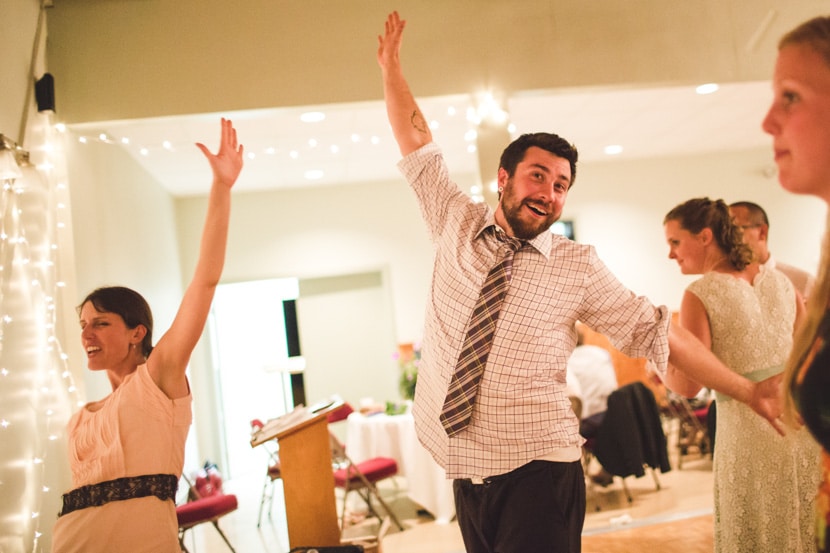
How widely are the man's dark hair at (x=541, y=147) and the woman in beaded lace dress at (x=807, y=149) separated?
86cm

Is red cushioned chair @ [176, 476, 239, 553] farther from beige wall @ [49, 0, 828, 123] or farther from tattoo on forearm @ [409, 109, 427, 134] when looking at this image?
tattoo on forearm @ [409, 109, 427, 134]

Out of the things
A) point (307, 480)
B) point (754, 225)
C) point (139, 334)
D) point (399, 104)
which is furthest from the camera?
point (307, 480)

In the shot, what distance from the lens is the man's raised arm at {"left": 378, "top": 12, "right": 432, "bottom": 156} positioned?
1.99 metres

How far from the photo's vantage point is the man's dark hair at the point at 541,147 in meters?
1.75

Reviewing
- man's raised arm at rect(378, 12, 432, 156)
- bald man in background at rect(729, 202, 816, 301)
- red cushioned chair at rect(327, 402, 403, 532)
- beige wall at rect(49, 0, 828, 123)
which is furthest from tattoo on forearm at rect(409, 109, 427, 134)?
red cushioned chair at rect(327, 402, 403, 532)

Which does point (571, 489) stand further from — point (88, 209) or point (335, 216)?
point (335, 216)

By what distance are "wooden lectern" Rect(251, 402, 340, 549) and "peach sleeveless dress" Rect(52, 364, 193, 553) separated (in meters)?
1.56

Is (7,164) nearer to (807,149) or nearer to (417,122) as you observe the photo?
(417,122)

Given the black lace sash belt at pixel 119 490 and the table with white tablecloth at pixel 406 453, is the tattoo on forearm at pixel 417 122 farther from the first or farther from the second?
the table with white tablecloth at pixel 406 453

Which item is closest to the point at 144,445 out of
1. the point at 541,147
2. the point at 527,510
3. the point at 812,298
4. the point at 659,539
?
the point at 527,510

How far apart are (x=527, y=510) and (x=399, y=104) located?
1238 millimetres

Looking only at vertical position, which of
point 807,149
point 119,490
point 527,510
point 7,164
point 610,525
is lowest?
point 610,525

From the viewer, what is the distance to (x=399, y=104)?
2014mm

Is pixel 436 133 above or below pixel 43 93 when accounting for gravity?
above
